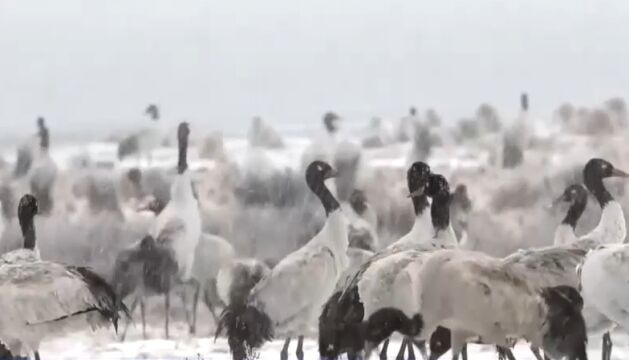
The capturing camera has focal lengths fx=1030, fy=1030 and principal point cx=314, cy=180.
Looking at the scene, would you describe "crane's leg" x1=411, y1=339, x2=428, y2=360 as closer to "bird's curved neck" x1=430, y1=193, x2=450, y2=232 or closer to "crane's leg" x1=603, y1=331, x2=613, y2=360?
"bird's curved neck" x1=430, y1=193, x2=450, y2=232

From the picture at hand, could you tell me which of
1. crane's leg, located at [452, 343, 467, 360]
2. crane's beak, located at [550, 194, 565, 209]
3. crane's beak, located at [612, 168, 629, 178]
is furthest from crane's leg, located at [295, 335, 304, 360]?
crane's beak, located at [612, 168, 629, 178]

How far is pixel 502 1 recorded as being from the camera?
1953 millimetres

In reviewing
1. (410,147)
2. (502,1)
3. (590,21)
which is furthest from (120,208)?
(590,21)

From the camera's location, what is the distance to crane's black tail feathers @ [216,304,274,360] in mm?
1934

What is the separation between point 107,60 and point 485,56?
721mm

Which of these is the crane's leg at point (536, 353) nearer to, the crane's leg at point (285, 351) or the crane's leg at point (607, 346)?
the crane's leg at point (607, 346)

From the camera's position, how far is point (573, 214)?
1921 millimetres

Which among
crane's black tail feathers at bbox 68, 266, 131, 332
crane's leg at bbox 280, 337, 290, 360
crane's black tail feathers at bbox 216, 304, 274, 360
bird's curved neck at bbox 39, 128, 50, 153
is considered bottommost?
crane's leg at bbox 280, 337, 290, 360

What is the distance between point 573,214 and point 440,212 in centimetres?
25

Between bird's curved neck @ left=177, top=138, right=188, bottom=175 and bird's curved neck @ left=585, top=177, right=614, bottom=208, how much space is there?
75cm

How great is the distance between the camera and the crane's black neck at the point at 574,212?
192 cm

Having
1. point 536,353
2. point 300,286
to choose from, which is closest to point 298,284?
point 300,286

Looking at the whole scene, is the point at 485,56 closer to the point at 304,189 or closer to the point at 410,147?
the point at 410,147

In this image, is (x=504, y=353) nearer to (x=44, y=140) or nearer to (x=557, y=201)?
(x=557, y=201)
